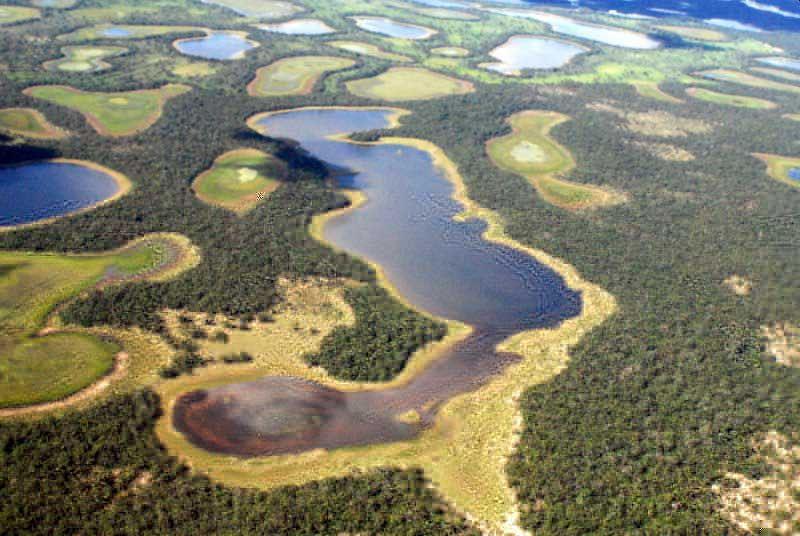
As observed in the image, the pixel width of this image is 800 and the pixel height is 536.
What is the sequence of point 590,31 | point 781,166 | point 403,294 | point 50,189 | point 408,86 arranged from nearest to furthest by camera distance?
1. point 403,294
2. point 50,189
3. point 781,166
4. point 408,86
5. point 590,31

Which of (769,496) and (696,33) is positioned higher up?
(696,33)

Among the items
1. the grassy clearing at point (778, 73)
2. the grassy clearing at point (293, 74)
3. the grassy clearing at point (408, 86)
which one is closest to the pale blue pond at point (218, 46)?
the grassy clearing at point (293, 74)

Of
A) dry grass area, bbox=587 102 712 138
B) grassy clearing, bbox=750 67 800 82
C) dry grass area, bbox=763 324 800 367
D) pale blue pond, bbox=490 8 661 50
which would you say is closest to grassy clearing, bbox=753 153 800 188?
dry grass area, bbox=587 102 712 138

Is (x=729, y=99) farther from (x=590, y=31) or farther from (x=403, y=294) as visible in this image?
(x=403, y=294)

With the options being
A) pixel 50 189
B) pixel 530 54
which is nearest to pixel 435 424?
pixel 50 189

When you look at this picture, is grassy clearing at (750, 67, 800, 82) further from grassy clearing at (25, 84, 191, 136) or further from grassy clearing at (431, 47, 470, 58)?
grassy clearing at (25, 84, 191, 136)

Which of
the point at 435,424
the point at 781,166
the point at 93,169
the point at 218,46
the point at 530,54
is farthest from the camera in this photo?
the point at 530,54
